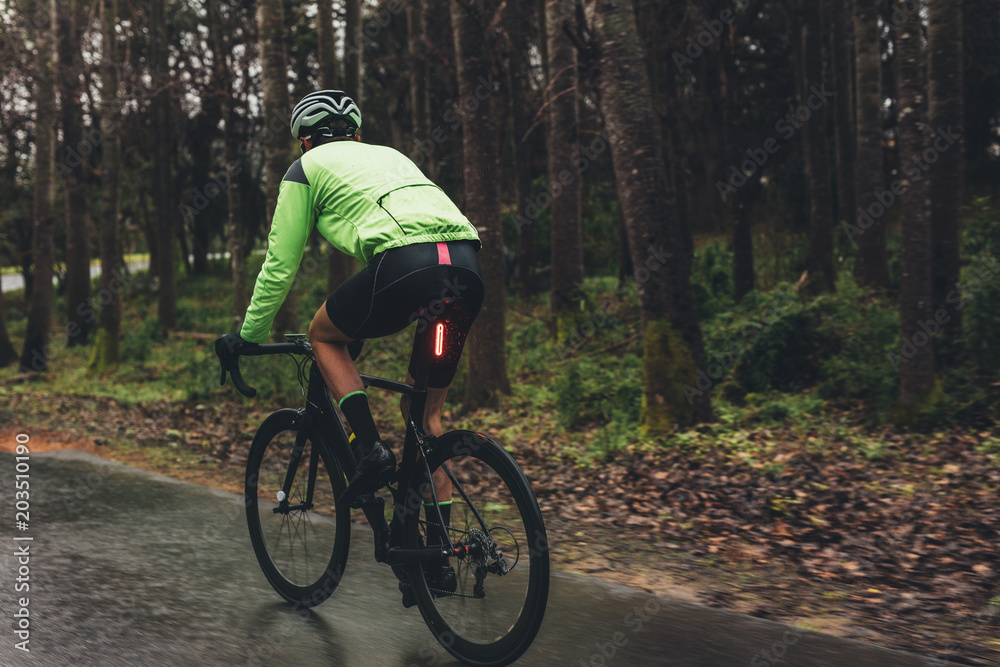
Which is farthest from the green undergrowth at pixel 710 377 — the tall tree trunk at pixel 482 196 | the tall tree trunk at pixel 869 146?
the tall tree trunk at pixel 869 146

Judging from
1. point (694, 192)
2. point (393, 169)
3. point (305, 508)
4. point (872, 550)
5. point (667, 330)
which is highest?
point (694, 192)

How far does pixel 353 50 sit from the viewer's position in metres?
16.8

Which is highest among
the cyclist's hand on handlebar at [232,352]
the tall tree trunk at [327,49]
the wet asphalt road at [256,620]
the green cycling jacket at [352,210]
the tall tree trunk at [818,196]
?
the tall tree trunk at [327,49]

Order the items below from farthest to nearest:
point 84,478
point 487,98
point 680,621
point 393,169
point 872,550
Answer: point 487,98, point 84,478, point 872,550, point 680,621, point 393,169

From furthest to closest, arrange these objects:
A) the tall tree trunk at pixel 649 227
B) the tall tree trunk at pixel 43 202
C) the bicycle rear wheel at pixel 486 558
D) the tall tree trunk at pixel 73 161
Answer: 1. the tall tree trunk at pixel 43 202
2. the tall tree trunk at pixel 73 161
3. the tall tree trunk at pixel 649 227
4. the bicycle rear wheel at pixel 486 558

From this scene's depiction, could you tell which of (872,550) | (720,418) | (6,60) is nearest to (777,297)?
(720,418)

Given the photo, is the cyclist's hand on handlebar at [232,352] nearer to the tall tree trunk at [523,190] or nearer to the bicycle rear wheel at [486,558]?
the bicycle rear wheel at [486,558]

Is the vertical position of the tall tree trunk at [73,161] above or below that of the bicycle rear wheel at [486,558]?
above

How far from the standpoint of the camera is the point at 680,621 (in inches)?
155

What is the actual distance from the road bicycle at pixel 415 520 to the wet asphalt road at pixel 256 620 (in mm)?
196

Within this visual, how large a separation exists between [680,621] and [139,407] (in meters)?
11.3

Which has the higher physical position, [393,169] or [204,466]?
Answer: [393,169]

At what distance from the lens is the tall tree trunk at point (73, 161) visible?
57.7ft

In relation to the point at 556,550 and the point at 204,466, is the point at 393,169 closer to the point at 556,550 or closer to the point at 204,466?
the point at 556,550
